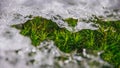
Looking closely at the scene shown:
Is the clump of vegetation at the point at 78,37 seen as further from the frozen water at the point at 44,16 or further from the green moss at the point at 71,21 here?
the frozen water at the point at 44,16

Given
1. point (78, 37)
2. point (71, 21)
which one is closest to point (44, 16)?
point (71, 21)

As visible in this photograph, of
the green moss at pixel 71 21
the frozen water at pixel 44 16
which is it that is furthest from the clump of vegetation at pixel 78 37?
the frozen water at pixel 44 16

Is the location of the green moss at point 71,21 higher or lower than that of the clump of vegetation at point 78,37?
higher

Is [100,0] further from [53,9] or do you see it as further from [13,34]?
[13,34]

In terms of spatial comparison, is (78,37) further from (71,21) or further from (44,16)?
(44,16)

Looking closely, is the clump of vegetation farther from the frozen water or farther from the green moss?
the frozen water

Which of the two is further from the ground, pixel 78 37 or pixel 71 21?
pixel 71 21
